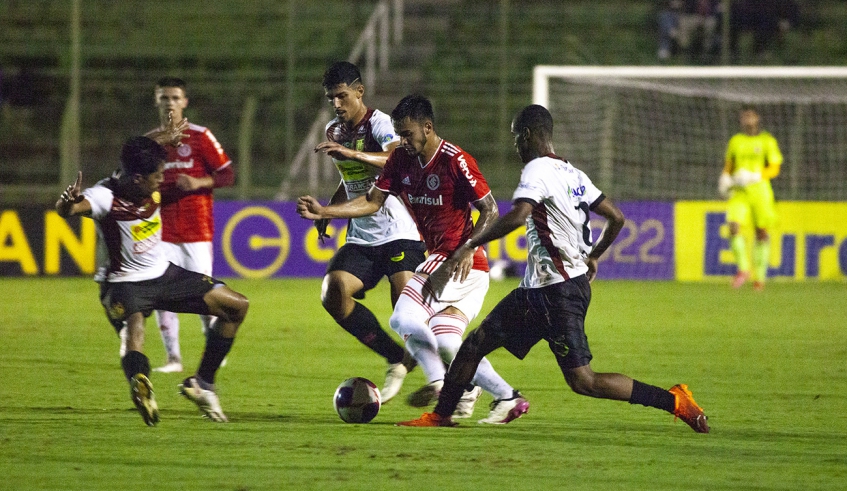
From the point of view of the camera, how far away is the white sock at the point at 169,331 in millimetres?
9039

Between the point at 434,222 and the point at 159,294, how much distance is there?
1591 mm

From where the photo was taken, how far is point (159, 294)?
6.87 meters

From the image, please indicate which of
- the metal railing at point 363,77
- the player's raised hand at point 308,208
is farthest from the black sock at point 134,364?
the metal railing at point 363,77

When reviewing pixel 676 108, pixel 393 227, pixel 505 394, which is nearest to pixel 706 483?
pixel 505 394

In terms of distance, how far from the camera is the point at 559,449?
6016 mm

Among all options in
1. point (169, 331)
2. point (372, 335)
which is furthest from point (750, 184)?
point (372, 335)

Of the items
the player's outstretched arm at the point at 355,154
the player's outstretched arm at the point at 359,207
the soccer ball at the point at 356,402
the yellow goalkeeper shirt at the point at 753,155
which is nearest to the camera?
the soccer ball at the point at 356,402

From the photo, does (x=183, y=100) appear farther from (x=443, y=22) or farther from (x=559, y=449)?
(x=443, y=22)

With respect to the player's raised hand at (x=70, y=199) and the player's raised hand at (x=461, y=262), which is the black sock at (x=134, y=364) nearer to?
the player's raised hand at (x=70, y=199)

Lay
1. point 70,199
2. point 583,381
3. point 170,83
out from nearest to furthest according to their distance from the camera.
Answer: point 583,381
point 70,199
point 170,83

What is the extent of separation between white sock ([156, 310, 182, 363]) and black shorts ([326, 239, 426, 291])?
5.91ft

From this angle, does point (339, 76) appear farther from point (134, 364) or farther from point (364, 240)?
point (134, 364)

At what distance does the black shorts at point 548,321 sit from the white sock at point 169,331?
3385 mm

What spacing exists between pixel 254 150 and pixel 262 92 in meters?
0.99
